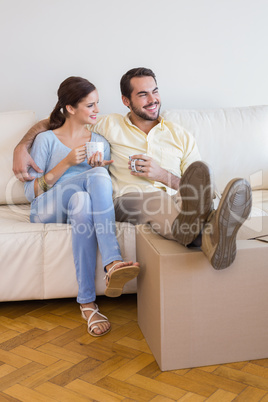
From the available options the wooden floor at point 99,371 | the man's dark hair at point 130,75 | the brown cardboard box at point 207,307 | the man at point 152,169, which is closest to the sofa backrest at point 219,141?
the man at point 152,169

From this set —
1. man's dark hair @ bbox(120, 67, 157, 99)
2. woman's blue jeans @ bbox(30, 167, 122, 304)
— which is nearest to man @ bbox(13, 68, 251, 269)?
man's dark hair @ bbox(120, 67, 157, 99)

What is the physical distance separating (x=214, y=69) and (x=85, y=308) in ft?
5.73

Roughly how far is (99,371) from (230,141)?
4.72ft

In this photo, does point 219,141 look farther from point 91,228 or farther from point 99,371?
point 99,371

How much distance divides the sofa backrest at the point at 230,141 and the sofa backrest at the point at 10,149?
74 centimetres

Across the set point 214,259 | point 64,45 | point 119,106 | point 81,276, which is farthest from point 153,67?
point 214,259

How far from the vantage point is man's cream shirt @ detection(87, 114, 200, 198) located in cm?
221

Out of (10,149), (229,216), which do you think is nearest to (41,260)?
(10,149)

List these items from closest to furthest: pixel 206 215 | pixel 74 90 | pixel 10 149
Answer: pixel 206 215
pixel 74 90
pixel 10 149

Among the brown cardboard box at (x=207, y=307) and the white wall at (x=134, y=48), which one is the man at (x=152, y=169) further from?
the white wall at (x=134, y=48)

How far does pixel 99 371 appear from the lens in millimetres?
1472

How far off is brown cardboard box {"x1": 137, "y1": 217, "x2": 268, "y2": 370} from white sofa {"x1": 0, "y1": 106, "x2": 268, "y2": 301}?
52cm

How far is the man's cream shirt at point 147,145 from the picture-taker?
2.21 m

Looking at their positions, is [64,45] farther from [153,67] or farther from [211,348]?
[211,348]
